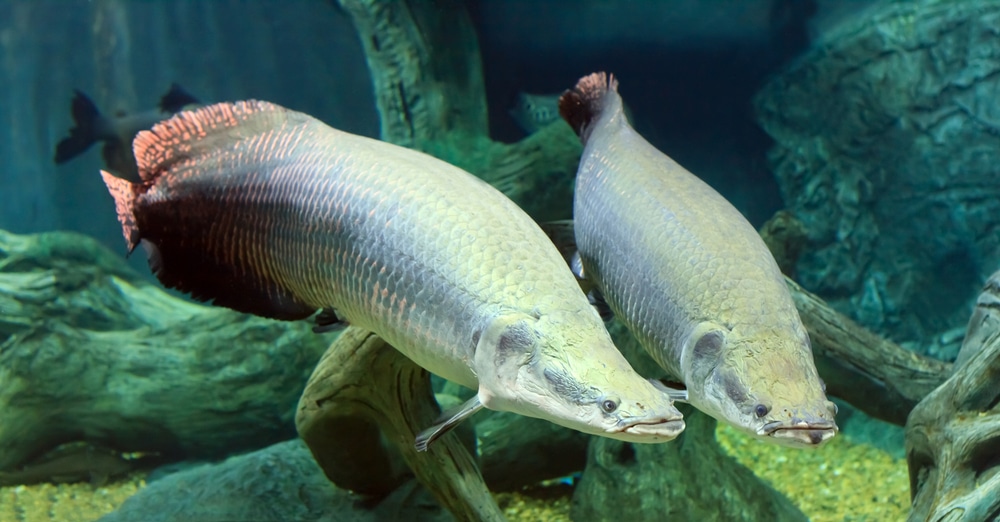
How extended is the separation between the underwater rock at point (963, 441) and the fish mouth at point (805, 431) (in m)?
0.99

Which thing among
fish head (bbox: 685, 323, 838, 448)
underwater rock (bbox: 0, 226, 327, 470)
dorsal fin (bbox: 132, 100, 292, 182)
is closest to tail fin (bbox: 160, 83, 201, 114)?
underwater rock (bbox: 0, 226, 327, 470)

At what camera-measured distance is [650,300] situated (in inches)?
81.4

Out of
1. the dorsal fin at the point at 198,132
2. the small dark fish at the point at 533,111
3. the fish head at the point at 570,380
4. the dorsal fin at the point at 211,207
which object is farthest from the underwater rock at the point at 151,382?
the small dark fish at the point at 533,111

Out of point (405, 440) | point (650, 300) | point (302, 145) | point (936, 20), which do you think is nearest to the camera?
point (650, 300)

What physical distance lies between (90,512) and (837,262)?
6.96 metres

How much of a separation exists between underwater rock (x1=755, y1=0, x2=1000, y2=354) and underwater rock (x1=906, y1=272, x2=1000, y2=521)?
422 cm

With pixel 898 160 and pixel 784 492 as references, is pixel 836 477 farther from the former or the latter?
pixel 898 160

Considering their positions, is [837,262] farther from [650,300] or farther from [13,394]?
[13,394]

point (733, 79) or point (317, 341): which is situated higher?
point (733, 79)

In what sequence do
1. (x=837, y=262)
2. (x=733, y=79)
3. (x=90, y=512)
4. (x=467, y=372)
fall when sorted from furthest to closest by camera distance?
(x=733, y=79), (x=837, y=262), (x=90, y=512), (x=467, y=372)

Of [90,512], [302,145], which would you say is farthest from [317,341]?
[302,145]

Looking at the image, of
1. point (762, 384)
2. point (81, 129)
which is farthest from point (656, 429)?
point (81, 129)

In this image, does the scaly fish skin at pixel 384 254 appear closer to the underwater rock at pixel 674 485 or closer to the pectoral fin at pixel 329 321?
the pectoral fin at pixel 329 321

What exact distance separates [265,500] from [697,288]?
2776 millimetres
